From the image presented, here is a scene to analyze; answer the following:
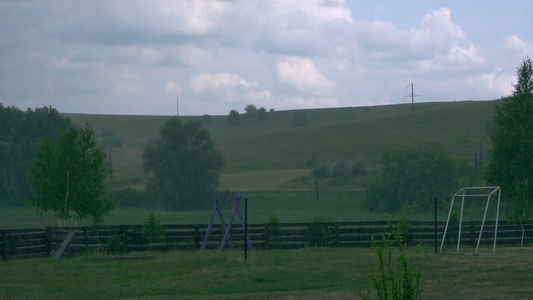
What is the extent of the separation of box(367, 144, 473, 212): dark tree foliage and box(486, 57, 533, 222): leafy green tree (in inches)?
1847

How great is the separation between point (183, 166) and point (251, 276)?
64.4m

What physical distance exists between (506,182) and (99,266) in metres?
12.9

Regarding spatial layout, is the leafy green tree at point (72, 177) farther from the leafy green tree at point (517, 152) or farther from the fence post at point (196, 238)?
the leafy green tree at point (517, 152)

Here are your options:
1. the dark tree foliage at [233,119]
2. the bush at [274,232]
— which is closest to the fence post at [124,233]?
the bush at [274,232]

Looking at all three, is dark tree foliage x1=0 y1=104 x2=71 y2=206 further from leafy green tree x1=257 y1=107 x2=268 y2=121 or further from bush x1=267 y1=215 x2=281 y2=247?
leafy green tree x1=257 y1=107 x2=268 y2=121

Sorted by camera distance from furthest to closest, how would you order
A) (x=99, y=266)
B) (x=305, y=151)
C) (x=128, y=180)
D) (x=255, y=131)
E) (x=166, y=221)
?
1. (x=255, y=131)
2. (x=305, y=151)
3. (x=128, y=180)
4. (x=166, y=221)
5. (x=99, y=266)

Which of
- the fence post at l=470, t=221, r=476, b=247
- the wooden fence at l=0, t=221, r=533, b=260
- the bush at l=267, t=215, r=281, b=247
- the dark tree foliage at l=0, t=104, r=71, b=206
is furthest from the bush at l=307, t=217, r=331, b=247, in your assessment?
the dark tree foliage at l=0, t=104, r=71, b=206

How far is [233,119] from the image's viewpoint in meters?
171

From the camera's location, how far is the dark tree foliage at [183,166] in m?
79.0

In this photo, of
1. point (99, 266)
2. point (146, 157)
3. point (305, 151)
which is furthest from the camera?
point (305, 151)

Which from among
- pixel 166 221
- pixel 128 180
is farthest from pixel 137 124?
pixel 166 221

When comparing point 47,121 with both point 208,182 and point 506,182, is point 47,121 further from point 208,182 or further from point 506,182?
point 506,182

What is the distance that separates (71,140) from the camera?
1052 inches

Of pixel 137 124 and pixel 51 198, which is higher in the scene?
pixel 137 124
